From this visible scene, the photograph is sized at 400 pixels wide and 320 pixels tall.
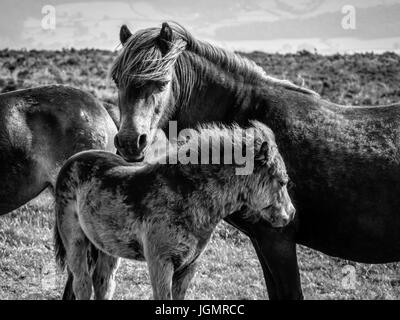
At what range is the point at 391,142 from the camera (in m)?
5.25

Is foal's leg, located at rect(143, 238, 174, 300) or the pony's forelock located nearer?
foal's leg, located at rect(143, 238, 174, 300)

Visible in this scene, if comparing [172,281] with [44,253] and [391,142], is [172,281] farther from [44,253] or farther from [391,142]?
[44,253]

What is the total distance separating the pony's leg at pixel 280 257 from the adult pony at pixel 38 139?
2.92 metres

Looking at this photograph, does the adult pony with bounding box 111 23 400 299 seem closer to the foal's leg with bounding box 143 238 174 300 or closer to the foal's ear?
the foal's ear

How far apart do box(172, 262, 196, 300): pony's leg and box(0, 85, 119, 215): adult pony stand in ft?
9.24

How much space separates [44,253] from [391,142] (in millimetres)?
5547

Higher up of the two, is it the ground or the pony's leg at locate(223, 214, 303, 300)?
the pony's leg at locate(223, 214, 303, 300)

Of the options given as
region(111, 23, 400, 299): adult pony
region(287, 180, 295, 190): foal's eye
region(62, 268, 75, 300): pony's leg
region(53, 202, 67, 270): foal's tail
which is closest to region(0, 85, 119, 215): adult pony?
region(62, 268, 75, 300): pony's leg

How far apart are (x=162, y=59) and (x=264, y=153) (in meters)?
1.14

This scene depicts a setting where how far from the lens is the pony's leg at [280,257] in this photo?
16.3ft

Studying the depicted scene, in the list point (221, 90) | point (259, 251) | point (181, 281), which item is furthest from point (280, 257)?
point (221, 90)

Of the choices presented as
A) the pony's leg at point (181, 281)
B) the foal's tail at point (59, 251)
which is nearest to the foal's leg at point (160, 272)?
the pony's leg at point (181, 281)

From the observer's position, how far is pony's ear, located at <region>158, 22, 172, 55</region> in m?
5.17
